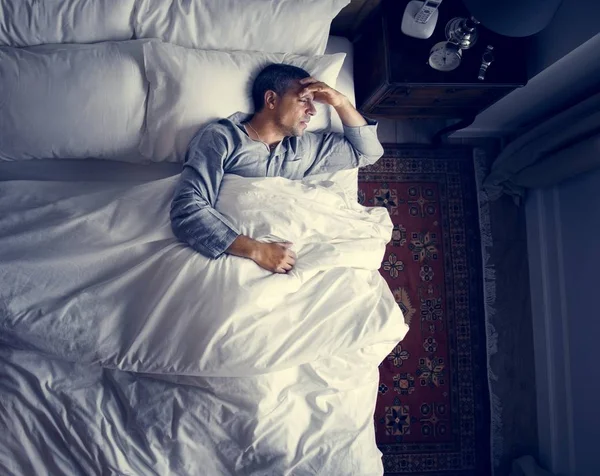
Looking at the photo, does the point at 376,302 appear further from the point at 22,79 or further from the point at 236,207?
the point at 22,79

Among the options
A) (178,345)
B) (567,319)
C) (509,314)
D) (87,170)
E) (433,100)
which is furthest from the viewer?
(509,314)

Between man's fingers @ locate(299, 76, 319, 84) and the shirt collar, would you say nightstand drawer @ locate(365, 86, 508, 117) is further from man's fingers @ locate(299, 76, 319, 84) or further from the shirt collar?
the shirt collar

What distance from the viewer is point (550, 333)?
6.60 feet

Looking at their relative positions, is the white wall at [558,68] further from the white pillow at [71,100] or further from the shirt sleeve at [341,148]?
the white pillow at [71,100]

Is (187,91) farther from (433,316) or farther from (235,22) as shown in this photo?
(433,316)

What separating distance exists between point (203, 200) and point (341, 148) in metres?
0.50

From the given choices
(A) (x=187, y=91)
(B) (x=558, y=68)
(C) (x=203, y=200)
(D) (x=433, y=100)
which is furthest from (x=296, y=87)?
(B) (x=558, y=68)

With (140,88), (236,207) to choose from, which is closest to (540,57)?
(236,207)

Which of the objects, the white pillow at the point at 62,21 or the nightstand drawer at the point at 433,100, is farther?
the nightstand drawer at the point at 433,100

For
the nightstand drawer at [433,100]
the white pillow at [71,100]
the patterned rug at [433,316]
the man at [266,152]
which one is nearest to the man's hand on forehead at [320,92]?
the man at [266,152]

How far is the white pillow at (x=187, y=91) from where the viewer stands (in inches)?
57.3

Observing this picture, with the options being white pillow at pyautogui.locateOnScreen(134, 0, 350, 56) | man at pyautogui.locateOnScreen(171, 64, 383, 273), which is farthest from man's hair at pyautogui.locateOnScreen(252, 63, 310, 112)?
white pillow at pyautogui.locateOnScreen(134, 0, 350, 56)

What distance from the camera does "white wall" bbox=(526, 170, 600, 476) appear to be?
71.0 inches

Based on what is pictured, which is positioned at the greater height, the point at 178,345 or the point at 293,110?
the point at 293,110
